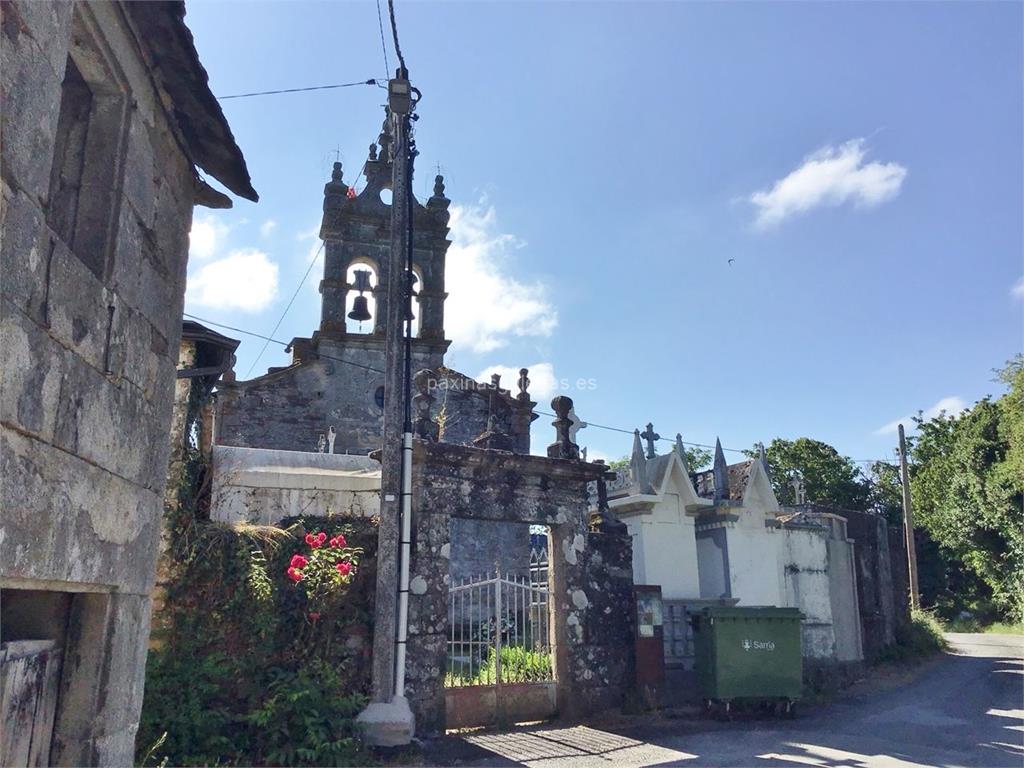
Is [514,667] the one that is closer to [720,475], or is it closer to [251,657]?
[251,657]

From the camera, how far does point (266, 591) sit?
8094mm

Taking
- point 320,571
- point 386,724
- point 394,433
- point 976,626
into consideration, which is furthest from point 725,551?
point 976,626

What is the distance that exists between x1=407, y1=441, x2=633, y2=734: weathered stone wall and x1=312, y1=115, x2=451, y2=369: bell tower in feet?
21.9

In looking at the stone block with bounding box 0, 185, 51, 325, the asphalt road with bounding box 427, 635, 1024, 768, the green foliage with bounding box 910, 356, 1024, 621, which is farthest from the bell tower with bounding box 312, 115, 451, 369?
the green foliage with bounding box 910, 356, 1024, 621

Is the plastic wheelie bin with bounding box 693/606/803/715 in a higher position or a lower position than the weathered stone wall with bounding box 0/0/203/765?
lower

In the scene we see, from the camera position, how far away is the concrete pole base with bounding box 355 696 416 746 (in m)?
7.96

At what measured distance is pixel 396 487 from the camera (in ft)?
28.7

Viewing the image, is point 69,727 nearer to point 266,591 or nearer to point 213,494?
point 266,591

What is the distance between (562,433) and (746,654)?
363 centimetres

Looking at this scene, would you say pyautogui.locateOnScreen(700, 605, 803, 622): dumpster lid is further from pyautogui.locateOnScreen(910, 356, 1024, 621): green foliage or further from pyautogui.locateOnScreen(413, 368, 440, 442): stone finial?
pyautogui.locateOnScreen(910, 356, 1024, 621): green foliage

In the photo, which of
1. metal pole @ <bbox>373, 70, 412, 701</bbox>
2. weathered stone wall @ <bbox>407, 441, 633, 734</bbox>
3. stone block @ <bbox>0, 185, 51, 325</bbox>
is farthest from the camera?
weathered stone wall @ <bbox>407, 441, 633, 734</bbox>

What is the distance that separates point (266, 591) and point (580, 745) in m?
3.61

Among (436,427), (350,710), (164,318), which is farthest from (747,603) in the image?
(164,318)

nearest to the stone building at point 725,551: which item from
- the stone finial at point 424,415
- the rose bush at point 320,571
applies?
the stone finial at point 424,415
